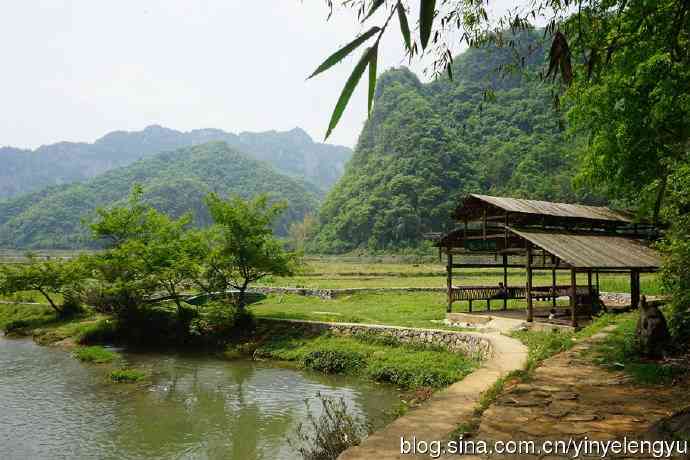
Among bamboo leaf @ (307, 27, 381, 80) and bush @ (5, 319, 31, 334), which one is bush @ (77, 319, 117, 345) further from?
bamboo leaf @ (307, 27, 381, 80)

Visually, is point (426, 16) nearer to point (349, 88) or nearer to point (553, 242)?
point (349, 88)

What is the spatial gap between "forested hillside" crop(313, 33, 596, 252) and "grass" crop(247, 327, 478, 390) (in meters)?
50.7

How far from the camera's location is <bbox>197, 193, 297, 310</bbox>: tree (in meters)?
18.4

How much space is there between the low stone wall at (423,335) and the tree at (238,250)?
8.47ft

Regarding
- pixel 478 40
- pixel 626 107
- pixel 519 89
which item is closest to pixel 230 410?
pixel 478 40

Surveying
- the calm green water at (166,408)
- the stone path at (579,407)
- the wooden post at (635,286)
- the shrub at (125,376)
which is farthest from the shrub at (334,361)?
the wooden post at (635,286)

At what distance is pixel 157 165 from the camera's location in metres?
140

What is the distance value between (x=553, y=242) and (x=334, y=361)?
7694 millimetres

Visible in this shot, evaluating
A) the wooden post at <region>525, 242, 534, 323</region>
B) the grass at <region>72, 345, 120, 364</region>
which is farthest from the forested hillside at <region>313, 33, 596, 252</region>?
the grass at <region>72, 345, 120, 364</region>

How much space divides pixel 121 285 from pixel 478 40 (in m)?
16.4

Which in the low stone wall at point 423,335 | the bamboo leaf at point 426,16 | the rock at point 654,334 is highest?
the bamboo leaf at point 426,16

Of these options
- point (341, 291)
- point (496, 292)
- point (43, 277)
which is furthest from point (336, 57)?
point (341, 291)

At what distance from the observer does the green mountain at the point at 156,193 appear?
9658cm

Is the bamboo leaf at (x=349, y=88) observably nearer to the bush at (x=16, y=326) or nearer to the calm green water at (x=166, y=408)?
Result: the calm green water at (x=166, y=408)
